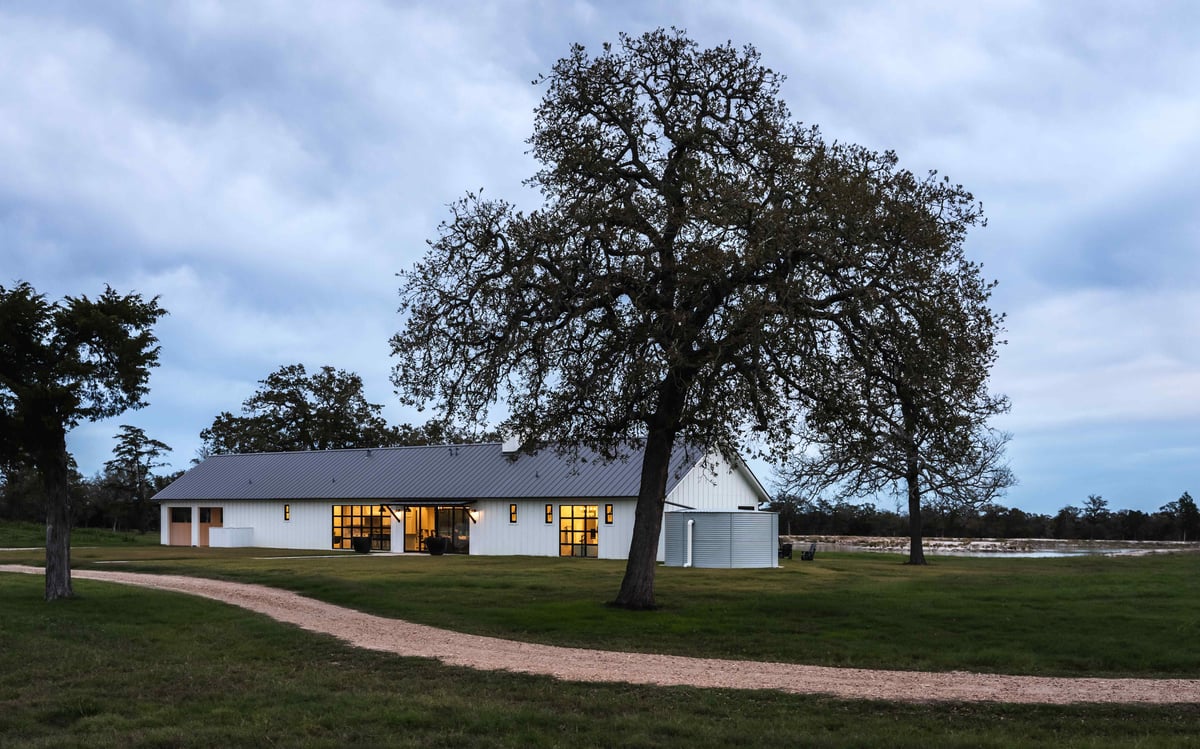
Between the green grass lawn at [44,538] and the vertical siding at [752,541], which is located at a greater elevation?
the vertical siding at [752,541]

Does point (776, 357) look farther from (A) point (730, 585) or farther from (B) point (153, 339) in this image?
(B) point (153, 339)

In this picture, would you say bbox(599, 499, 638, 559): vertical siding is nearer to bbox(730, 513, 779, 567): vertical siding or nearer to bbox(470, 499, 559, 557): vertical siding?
bbox(470, 499, 559, 557): vertical siding

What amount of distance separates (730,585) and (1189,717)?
16.7 meters

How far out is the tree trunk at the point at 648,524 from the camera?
68.8 ft

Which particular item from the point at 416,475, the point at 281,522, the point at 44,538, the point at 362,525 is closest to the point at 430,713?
the point at 416,475

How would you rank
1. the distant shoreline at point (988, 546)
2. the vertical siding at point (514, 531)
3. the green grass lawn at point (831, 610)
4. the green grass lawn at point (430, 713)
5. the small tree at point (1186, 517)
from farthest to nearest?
the small tree at point (1186, 517), the distant shoreline at point (988, 546), the vertical siding at point (514, 531), the green grass lawn at point (831, 610), the green grass lawn at point (430, 713)

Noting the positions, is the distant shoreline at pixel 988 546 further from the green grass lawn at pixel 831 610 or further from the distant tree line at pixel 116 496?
the distant tree line at pixel 116 496

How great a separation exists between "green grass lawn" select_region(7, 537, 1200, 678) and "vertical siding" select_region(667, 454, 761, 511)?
29.0ft

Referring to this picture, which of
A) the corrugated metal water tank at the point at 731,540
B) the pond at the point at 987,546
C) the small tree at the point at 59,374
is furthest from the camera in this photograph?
the pond at the point at 987,546

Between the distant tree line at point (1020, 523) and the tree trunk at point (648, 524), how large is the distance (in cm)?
4765

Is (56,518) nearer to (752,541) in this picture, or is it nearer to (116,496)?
(752,541)

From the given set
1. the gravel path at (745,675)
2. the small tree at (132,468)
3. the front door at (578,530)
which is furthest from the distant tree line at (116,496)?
the gravel path at (745,675)

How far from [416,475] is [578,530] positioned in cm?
1074

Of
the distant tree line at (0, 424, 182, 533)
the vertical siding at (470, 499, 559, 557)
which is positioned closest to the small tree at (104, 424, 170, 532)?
the distant tree line at (0, 424, 182, 533)
